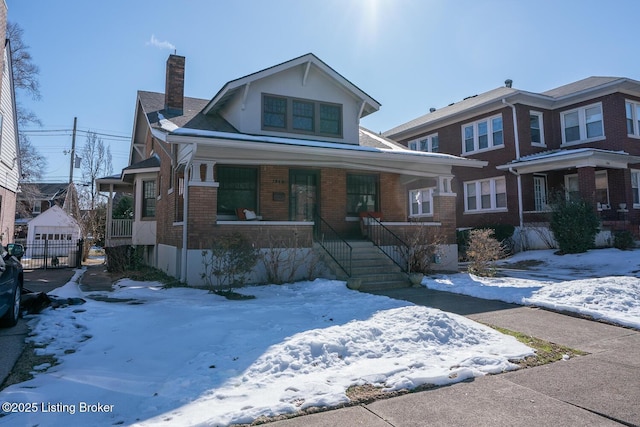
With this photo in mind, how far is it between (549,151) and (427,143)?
682cm

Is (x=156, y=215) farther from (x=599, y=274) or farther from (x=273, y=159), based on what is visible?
(x=599, y=274)

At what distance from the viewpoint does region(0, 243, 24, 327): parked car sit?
17.9ft

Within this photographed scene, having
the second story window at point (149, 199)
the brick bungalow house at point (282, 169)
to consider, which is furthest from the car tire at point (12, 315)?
the second story window at point (149, 199)

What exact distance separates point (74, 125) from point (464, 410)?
36.2 metres

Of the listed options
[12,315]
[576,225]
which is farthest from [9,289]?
[576,225]

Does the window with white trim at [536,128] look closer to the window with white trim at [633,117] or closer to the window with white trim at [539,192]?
the window with white trim at [539,192]

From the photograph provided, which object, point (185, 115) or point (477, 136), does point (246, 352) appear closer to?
point (185, 115)

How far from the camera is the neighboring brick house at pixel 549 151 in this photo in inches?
701

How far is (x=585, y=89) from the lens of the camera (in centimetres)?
1880

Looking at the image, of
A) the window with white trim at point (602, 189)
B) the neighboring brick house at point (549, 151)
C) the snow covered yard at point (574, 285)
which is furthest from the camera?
the window with white trim at point (602, 189)

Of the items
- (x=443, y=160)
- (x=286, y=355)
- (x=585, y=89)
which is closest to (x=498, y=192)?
(x=585, y=89)

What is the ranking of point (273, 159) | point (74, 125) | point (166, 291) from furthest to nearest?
point (74, 125) → point (273, 159) → point (166, 291)

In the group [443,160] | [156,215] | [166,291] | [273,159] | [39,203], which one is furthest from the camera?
[39,203]

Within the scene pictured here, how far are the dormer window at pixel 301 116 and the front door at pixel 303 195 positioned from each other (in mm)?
1432
